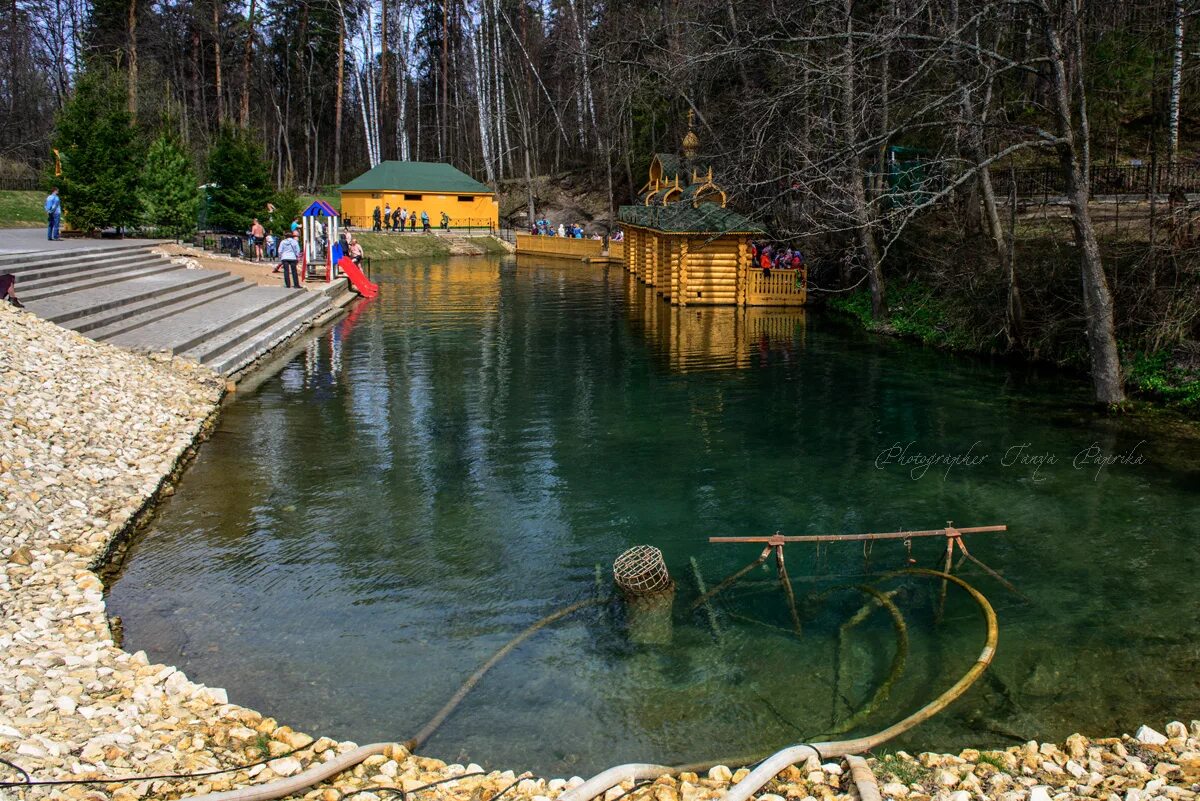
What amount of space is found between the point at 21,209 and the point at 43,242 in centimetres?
1476

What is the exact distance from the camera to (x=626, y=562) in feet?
29.3

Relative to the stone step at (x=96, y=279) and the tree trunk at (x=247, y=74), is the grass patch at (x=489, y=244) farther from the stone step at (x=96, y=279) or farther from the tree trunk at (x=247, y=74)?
the stone step at (x=96, y=279)

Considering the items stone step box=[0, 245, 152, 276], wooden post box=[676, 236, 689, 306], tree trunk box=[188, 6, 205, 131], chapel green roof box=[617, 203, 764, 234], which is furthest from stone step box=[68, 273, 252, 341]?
tree trunk box=[188, 6, 205, 131]

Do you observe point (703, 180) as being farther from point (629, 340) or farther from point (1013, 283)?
point (1013, 283)

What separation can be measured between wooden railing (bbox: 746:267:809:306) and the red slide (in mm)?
12898

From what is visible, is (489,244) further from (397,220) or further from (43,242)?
(43,242)

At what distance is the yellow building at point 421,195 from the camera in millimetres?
60312

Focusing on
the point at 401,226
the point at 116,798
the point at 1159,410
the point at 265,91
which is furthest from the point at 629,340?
the point at 265,91

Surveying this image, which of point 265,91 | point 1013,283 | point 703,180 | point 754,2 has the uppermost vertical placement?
point 265,91

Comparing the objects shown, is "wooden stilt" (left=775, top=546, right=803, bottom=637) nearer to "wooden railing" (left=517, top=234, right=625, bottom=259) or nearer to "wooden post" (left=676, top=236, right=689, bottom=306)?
"wooden post" (left=676, top=236, right=689, bottom=306)

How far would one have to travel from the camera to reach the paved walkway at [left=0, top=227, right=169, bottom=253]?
25.6 m

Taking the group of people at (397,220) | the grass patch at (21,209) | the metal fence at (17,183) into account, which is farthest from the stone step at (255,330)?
the metal fence at (17,183)

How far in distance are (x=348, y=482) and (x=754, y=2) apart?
2331 cm

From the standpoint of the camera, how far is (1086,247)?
14.8 m
